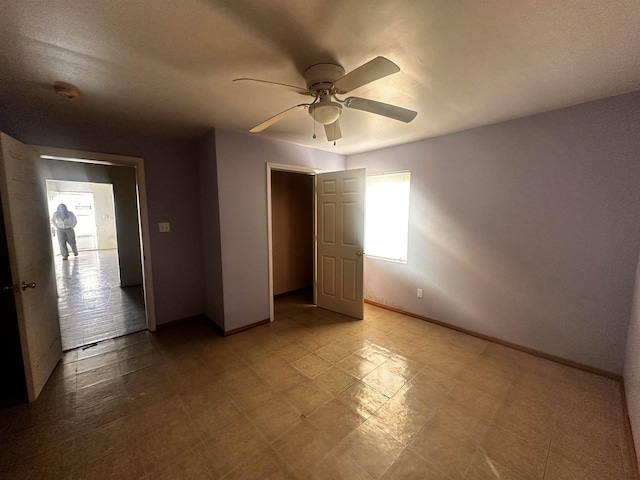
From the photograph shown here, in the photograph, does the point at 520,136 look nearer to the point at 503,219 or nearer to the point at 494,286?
the point at 503,219

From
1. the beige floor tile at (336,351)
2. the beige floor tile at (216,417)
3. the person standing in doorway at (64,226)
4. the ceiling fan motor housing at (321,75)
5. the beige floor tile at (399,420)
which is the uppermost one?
the ceiling fan motor housing at (321,75)

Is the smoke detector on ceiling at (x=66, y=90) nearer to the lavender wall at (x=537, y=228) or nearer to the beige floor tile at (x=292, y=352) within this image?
the beige floor tile at (x=292, y=352)

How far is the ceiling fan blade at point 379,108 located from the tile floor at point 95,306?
3.52 meters

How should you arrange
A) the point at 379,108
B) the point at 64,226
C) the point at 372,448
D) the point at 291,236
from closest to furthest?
the point at 372,448, the point at 379,108, the point at 291,236, the point at 64,226

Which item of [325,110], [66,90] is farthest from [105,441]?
[325,110]

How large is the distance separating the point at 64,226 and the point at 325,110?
29.6ft

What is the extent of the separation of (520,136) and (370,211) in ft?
6.54

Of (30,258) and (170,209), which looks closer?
(30,258)

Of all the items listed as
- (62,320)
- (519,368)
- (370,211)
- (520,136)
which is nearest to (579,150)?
(520,136)

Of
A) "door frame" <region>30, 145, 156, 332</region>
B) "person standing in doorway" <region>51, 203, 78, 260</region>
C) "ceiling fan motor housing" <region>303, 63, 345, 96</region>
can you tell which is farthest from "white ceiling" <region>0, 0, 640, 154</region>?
"person standing in doorway" <region>51, 203, 78, 260</region>

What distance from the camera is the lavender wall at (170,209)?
2728 mm

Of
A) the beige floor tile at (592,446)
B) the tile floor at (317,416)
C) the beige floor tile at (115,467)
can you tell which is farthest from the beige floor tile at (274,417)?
the beige floor tile at (592,446)

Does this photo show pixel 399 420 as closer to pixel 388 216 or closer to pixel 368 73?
pixel 368 73

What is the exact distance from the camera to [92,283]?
16.3 feet
